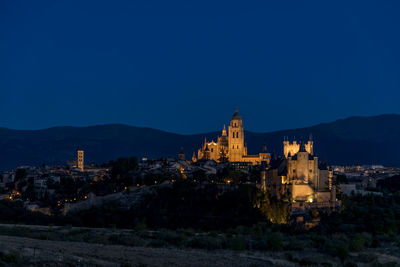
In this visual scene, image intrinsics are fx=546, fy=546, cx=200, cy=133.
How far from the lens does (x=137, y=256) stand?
2202 cm

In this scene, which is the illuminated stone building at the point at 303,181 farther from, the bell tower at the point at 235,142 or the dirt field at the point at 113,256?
the bell tower at the point at 235,142

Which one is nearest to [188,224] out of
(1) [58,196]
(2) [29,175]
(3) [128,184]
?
(3) [128,184]

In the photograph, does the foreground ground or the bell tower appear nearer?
the foreground ground

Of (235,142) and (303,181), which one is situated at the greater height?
(235,142)

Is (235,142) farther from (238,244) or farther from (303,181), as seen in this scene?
(238,244)

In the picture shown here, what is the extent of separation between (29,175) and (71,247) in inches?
3061

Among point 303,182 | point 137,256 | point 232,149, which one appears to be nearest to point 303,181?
point 303,182

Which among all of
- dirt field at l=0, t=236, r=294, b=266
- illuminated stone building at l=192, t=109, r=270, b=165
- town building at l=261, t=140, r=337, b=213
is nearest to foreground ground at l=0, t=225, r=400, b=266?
dirt field at l=0, t=236, r=294, b=266

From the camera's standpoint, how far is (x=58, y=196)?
252 ft

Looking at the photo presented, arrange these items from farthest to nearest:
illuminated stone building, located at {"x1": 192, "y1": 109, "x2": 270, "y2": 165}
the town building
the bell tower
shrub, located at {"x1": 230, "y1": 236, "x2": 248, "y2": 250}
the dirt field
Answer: the bell tower, illuminated stone building, located at {"x1": 192, "y1": 109, "x2": 270, "y2": 165}, the town building, shrub, located at {"x1": 230, "y1": 236, "x2": 248, "y2": 250}, the dirt field

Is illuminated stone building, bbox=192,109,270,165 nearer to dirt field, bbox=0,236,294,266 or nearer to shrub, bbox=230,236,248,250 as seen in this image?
shrub, bbox=230,236,248,250

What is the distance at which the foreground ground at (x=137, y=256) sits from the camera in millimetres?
19641

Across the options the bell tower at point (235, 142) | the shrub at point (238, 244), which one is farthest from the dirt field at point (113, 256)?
the bell tower at point (235, 142)

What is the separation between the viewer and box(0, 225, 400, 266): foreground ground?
1964 centimetres
